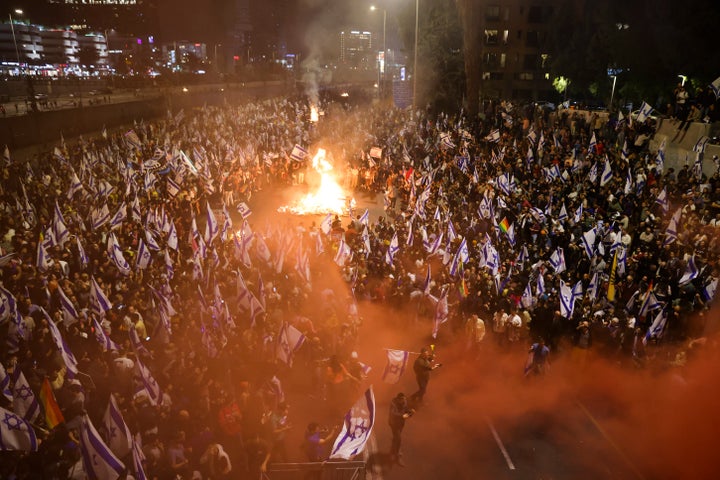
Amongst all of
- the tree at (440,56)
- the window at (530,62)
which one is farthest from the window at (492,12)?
the tree at (440,56)

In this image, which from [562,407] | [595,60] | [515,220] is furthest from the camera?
[595,60]

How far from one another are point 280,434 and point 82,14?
70546mm

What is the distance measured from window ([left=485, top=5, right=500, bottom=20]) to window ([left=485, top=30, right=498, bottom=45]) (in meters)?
1.66

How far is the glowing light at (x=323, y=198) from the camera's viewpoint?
2231cm

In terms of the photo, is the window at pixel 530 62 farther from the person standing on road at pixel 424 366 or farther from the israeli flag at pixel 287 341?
the israeli flag at pixel 287 341

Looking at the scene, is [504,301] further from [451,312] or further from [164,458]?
[164,458]

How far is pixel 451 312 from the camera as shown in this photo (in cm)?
1230

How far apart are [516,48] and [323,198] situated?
50.7m

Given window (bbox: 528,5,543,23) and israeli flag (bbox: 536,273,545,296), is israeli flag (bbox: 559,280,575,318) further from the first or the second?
window (bbox: 528,5,543,23)

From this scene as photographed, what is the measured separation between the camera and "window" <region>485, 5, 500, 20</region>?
63250 mm

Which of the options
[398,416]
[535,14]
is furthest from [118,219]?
[535,14]

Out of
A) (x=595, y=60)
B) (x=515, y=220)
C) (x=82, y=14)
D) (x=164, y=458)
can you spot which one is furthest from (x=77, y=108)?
(x=82, y=14)

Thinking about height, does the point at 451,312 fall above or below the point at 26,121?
below

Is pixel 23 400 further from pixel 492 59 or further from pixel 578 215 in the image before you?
pixel 492 59
